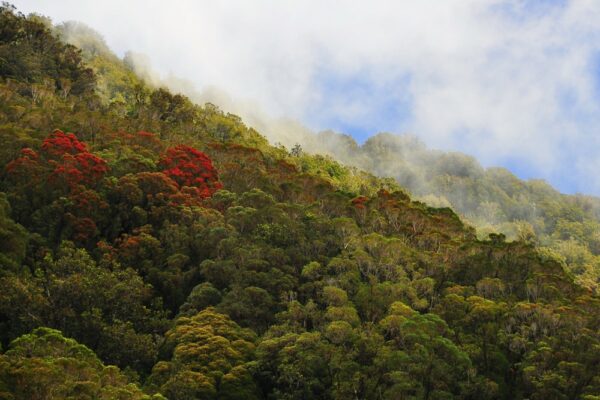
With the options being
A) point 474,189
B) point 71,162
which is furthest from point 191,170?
point 474,189

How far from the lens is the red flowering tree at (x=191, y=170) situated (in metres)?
50.1

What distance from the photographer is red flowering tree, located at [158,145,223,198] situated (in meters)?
50.1

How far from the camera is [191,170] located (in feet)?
169

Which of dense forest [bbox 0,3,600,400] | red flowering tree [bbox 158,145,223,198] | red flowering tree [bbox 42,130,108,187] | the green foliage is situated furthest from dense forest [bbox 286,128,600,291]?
the green foliage

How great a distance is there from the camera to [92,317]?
3253 centimetres

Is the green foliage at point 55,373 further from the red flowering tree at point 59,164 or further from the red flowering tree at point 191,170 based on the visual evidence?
the red flowering tree at point 191,170

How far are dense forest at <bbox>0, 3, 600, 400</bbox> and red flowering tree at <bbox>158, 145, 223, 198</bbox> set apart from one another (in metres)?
0.18

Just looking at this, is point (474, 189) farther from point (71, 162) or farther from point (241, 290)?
point (241, 290)

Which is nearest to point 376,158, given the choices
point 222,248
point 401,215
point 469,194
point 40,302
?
point 469,194

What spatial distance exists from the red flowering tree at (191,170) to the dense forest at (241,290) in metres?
0.18

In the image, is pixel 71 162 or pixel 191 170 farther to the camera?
pixel 191 170

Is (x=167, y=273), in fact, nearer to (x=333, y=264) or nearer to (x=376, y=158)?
(x=333, y=264)

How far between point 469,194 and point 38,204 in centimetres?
12317

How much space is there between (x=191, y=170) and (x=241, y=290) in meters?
17.1
